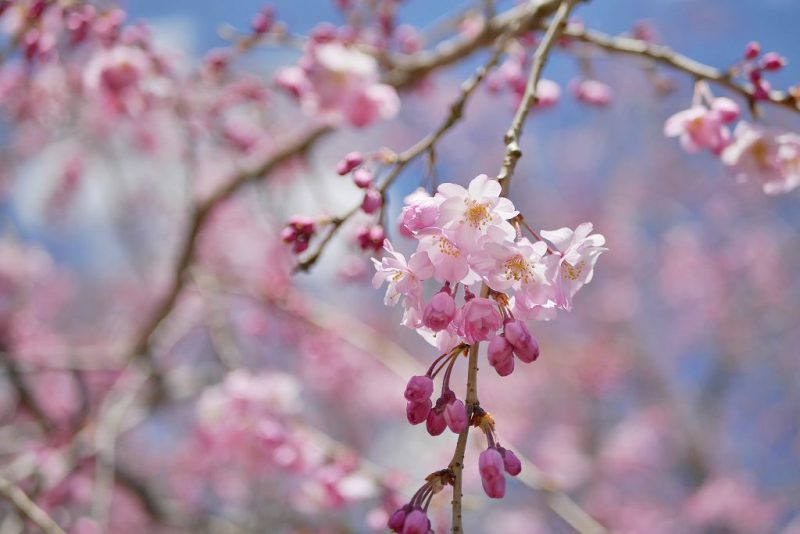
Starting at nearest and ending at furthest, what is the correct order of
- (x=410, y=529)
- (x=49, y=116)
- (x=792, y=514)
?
(x=410, y=529) → (x=49, y=116) → (x=792, y=514)

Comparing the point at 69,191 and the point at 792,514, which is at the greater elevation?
the point at 792,514

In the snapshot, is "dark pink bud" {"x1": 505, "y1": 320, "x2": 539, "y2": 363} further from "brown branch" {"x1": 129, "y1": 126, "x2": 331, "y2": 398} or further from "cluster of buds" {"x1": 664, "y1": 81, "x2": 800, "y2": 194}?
"brown branch" {"x1": 129, "y1": 126, "x2": 331, "y2": 398}

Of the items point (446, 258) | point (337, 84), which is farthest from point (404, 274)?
point (337, 84)

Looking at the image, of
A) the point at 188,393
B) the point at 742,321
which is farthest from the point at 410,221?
the point at 742,321

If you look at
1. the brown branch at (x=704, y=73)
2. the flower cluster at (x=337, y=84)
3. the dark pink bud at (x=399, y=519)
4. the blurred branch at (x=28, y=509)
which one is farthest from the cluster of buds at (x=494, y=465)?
the flower cluster at (x=337, y=84)

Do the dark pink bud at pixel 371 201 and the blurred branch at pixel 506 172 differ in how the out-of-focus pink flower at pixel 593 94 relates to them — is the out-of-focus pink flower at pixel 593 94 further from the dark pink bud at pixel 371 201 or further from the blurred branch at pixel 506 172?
the dark pink bud at pixel 371 201

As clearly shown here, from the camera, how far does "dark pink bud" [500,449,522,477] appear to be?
86 cm

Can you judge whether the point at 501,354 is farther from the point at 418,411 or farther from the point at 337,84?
the point at 337,84

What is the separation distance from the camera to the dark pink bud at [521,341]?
2.74 ft

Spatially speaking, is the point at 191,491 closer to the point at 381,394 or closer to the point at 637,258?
the point at 381,394

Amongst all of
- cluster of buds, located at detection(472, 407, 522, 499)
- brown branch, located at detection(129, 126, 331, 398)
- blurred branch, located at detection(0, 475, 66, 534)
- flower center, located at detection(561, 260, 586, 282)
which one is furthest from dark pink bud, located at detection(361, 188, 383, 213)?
brown branch, located at detection(129, 126, 331, 398)

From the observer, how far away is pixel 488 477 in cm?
86

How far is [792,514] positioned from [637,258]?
3.07m

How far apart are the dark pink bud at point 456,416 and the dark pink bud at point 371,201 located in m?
0.44
